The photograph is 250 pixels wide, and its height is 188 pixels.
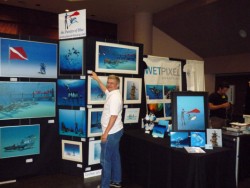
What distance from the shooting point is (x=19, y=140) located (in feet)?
11.0

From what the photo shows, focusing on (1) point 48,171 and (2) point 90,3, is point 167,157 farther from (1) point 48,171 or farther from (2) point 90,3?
(2) point 90,3

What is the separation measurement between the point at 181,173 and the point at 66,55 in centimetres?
219

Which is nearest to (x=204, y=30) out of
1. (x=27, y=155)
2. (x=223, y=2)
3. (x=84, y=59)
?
(x=223, y=2)

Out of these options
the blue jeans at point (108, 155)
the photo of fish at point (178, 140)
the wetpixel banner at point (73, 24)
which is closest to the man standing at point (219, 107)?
the photo of fish at point (178, 140)

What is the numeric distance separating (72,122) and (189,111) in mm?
1674

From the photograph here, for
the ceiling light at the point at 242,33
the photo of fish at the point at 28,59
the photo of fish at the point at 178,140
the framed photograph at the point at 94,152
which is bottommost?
the framed photograph at the point at 94,152

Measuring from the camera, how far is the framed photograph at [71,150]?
11.4 feet

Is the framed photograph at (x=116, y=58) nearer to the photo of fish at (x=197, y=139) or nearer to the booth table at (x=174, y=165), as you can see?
the booth table at (x=174, y=165)

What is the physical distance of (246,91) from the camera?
7.00 meters

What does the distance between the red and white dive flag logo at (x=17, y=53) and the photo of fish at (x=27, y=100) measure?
347 mm

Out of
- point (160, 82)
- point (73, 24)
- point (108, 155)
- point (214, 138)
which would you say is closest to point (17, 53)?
point (73, 24)

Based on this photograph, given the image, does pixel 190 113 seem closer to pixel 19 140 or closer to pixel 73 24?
pixel 73 24

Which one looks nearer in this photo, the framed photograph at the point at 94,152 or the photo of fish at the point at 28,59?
the photo of fish at the point at 28,59

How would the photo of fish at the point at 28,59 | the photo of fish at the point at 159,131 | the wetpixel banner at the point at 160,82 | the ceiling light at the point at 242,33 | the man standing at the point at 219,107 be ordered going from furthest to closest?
the ceiling light at the point at 242,33
the wetpixel banner at the point at 160,82
the man standing at the point at 219,107
the photo of fish at the point at 28,59
the photo of fish at the point at 159,131
